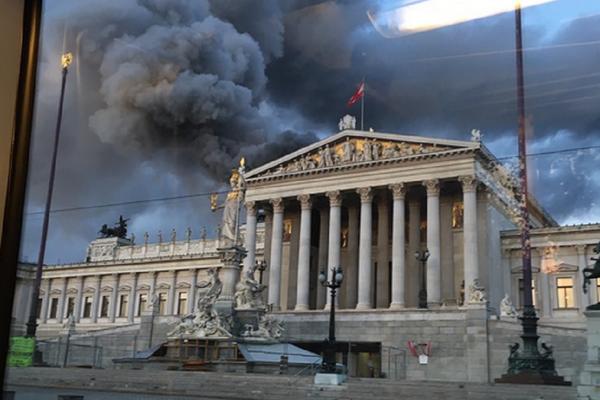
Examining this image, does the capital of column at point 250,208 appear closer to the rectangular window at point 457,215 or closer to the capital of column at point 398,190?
the capital of column at point 398,190

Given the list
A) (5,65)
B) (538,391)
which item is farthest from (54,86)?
(538,391)

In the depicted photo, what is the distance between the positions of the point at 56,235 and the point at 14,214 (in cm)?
141

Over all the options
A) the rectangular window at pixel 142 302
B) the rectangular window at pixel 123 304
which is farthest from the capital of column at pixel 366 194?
the rectangular window at pixel 123 304

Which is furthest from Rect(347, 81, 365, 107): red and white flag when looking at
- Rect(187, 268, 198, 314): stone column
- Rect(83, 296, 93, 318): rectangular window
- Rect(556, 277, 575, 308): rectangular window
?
Rect(187, 268, 198, 314): stone column

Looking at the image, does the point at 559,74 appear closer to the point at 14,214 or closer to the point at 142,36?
the point at 142,36

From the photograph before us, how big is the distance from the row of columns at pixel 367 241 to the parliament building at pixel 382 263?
48mm

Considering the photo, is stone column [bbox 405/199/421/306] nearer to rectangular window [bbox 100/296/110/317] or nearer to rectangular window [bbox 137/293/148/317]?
rectangular window [bbox 137/293/148/317]

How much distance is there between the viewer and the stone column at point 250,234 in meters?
28.5

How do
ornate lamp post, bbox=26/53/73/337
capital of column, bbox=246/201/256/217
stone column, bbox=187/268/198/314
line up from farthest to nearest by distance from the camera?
1. capital of column, bbox=246/201/256/217
2. stone column, bbox=187/268/198/314
3. ornate lamp post, bbox=26/53/73/337

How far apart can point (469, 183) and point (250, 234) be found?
9790mm

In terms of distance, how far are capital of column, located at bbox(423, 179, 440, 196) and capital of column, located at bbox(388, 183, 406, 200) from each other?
977 mm

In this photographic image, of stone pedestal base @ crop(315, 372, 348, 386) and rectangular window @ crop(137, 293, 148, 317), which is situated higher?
rectangular window @ crop(137, 293, 148, 317)

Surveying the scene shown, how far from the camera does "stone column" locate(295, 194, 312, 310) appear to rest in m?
28.5

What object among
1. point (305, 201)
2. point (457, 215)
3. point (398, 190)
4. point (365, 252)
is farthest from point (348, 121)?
point (305, 201)
